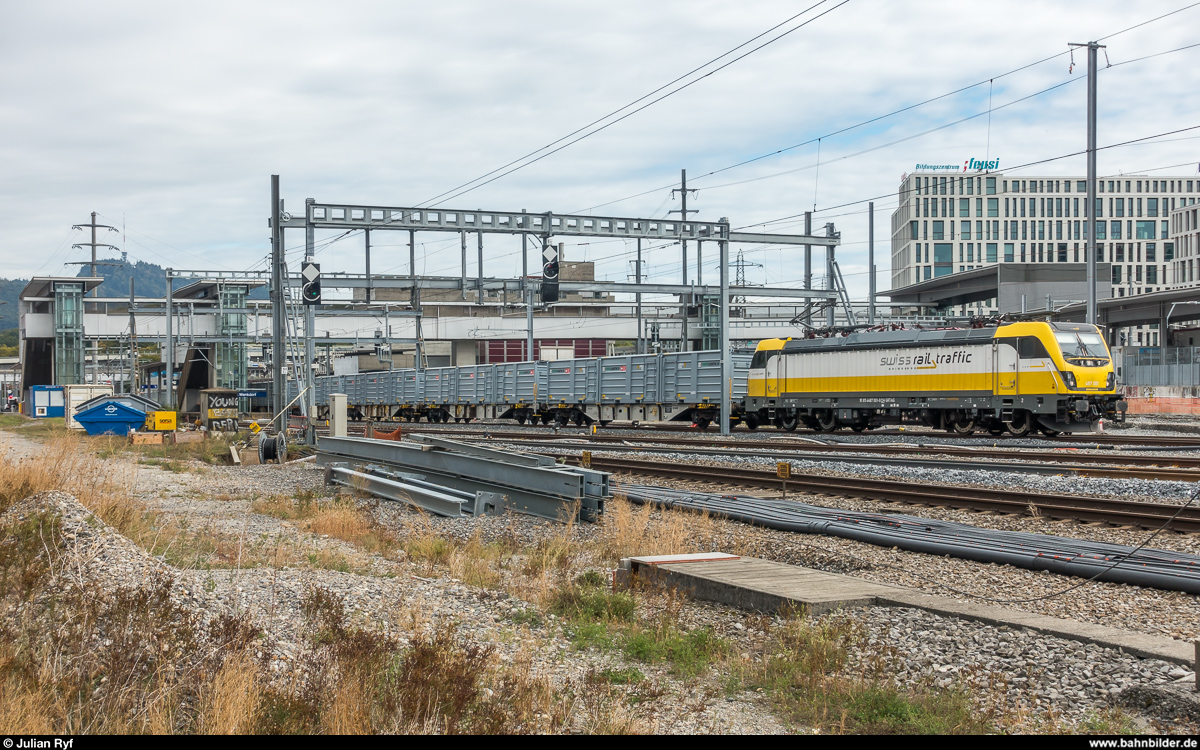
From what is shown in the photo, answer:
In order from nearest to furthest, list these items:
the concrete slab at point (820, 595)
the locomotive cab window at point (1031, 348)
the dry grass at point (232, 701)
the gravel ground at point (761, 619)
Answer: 1. the dry grass at point (232, 701)
2. the gravel ground at point (761, 619)
3. the concrete slab at point (820, 595)
4. the locomotive cab window at point (1031, 348)

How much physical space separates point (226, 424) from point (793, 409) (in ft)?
70.9

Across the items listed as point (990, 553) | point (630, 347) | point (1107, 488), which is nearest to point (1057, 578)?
point (990, 553)

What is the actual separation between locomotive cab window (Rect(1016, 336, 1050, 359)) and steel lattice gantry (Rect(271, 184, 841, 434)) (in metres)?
8.68

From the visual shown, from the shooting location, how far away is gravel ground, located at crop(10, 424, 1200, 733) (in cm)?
590

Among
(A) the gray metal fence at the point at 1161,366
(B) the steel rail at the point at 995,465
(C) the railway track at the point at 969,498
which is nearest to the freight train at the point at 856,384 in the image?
(B) the steel rail at the point at 995,465

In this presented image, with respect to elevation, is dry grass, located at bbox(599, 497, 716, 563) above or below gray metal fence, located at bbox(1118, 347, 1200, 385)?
below

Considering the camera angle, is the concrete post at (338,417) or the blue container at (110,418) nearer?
the concrete post at (338,417)

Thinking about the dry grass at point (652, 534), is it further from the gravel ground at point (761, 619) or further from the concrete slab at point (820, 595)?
the concrete slab at point (820, 595)

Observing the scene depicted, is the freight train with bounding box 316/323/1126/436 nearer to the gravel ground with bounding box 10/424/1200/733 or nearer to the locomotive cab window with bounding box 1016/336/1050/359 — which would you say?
the locomotive cab window with bounding box 1016/336/1050/359

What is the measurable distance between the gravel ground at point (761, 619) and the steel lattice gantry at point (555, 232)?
19700 millimetres

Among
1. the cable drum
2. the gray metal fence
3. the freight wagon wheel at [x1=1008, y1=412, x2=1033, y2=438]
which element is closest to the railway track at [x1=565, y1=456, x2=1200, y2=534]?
the cable drum

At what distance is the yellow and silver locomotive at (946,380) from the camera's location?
25.7 m

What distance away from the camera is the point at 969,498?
13.8 m

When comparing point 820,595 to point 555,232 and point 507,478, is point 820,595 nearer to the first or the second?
point 507,478
